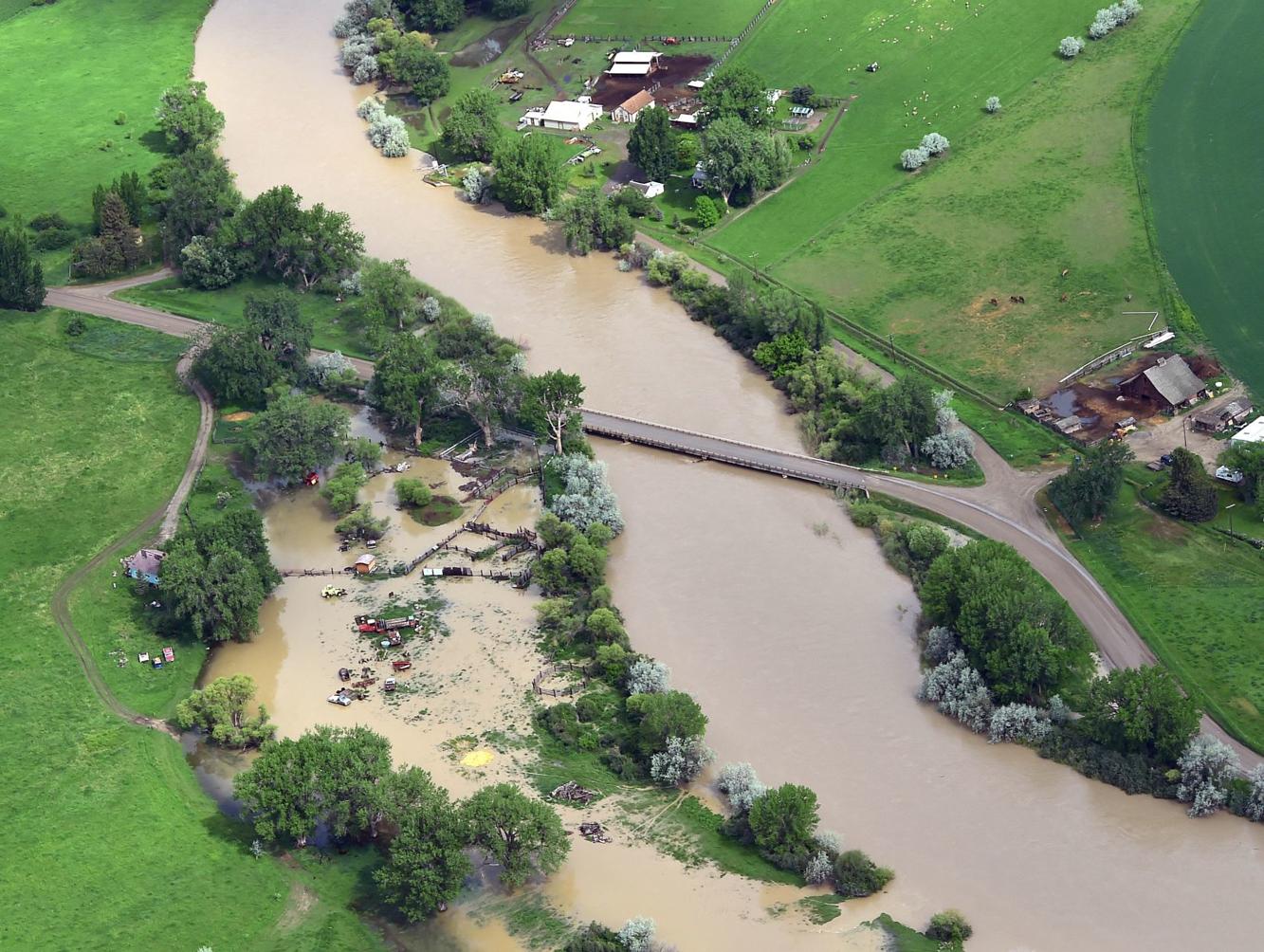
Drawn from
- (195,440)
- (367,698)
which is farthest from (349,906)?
(195,440)

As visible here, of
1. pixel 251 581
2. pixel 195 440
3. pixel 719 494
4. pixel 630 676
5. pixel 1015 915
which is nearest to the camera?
pixel 1015 915

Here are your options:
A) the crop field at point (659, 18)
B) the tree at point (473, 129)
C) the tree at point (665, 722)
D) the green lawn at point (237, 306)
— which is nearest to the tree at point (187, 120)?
the tree at point (473, 129)

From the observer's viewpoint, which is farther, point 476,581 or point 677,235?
point 677,235

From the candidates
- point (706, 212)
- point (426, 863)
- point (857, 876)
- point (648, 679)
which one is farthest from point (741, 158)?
point (426, 863)

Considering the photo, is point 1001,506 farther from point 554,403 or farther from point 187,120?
point 187,120

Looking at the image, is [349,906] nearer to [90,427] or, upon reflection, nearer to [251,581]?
[251,581]

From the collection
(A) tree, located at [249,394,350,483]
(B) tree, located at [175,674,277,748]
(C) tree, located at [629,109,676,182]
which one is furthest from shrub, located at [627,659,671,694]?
(C) tree, located at [629,109,676,182]

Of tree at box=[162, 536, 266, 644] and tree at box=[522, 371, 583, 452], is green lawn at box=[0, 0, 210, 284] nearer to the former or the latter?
tree at box=[522, 371, 583, 452]
